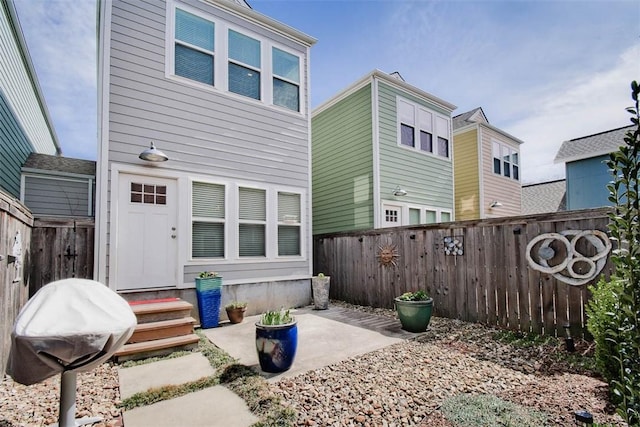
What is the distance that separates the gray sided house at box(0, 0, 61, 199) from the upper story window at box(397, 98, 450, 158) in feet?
29.3

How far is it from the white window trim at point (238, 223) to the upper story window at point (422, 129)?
13.9ft

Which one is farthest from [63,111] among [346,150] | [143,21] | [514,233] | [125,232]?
[514,233]

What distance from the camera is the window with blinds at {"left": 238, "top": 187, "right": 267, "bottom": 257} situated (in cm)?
599

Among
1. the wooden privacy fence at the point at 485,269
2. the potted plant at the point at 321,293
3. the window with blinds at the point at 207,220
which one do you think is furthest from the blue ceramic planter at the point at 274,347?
the wooden privacy fence at the point at 485,269

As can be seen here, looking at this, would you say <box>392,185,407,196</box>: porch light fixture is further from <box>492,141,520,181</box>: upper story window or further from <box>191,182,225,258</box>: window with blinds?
<box>492,141,520,181</box>: upper story window

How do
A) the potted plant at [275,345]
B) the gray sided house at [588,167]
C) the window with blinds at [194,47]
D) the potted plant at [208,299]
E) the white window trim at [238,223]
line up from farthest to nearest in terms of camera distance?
1. the gray sided house at [588,167]
2. the white window trim at [238,223]
3. the window with blinds at [194,47]
4. the potted plant at [208,299]
5. the potted plant at [275,345]

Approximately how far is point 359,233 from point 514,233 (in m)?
3.19

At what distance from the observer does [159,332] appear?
13.0 feet

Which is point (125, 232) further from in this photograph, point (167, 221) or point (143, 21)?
point (143, 21)

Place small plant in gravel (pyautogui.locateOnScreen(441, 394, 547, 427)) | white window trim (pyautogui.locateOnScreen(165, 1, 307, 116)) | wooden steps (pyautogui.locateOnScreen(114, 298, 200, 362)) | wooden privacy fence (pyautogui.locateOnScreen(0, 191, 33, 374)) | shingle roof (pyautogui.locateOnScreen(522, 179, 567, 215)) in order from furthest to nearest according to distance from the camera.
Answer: shingle roof (pyautogui.locateOnScreen(522, 179, 567, 215)), white window trim (pyautogui.locateOnScreen(165, 1, 307, 116)), wooden steps (pyautogui.locateOnScreen(114, 298, 200, 362)), wooden privacy fence (pyautogui.locateOnScreen(0, 191, 33, 374)), small plant in gravel (pyautogui.locateOnScreen(441, 394, 547, 427))

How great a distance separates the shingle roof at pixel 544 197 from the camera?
14.9m

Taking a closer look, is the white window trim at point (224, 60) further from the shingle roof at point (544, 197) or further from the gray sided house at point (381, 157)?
the shingle roof at point (544, 197)

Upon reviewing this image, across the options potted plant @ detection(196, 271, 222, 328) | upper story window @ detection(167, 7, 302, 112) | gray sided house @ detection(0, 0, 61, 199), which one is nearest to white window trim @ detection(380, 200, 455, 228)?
upper story window @ detection(167, 7, 302, 112)

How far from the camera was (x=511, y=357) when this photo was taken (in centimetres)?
357
